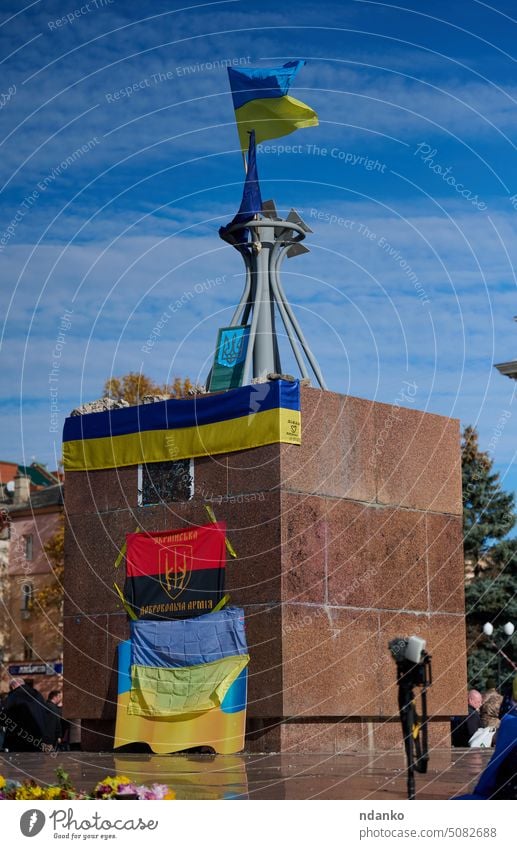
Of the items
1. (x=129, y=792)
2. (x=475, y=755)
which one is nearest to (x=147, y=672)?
(x=475, y=755)

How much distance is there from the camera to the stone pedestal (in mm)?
15688

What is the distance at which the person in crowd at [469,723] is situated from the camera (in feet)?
59.1

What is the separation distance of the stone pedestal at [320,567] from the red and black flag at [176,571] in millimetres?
175

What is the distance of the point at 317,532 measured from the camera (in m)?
16.2

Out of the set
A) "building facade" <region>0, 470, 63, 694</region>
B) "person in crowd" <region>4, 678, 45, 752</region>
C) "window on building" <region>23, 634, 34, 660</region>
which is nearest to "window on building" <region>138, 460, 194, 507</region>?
"person in crowd" <region>4, 678, 45, 752</region>

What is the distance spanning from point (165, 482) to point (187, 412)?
102cm

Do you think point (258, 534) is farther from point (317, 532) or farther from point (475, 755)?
point (475, 755)

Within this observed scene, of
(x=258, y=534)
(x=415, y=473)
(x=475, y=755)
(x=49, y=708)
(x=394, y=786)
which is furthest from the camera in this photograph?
(x=49, y=708)

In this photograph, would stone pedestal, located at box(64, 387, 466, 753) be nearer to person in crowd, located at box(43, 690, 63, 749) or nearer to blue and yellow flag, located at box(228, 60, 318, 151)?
person in crowd, located at box(43, 690, 63, 749)

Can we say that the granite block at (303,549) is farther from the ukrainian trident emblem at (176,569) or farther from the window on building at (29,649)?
the window on building at (29,649)
